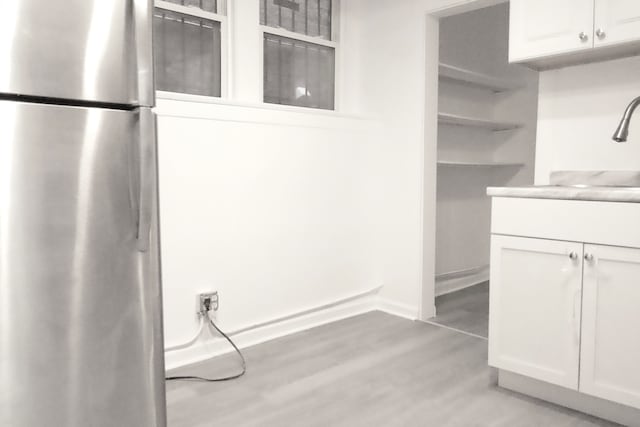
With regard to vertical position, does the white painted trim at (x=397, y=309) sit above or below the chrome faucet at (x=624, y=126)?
below

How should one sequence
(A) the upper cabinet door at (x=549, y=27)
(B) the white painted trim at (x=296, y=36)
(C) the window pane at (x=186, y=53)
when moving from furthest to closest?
(B) the white painted trim at (x=296, y=36) → (C) the window pane at (x=186, y=53) → (A) the upper cabinet door at (x=549, y=27)

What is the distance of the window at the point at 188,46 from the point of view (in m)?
2.51

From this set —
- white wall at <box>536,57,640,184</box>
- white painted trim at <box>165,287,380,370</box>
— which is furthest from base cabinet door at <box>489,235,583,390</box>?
white painted trim at <box>165,287,380,370</box>

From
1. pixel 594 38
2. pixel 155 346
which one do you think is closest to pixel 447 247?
pixel 594 38

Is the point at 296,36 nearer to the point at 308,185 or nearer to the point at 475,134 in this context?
the point at 308,185

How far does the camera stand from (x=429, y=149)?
3.12m

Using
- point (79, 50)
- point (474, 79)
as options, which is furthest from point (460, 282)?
point (79, 50)

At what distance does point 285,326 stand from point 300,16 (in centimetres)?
200

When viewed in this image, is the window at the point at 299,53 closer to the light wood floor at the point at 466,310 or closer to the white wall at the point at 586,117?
the white wall at the point at 586,117

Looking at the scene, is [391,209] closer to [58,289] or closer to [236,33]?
[236,33]

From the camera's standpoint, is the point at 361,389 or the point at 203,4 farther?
the point at 203,4

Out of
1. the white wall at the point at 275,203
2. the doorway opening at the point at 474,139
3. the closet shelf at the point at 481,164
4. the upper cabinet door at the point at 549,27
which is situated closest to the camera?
the upper cabinet door at the point at 549,27

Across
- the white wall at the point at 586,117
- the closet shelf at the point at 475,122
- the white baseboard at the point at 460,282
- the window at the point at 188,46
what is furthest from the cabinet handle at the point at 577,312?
the window at the point at 188,46

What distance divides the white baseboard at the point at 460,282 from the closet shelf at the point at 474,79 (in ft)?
5.17
